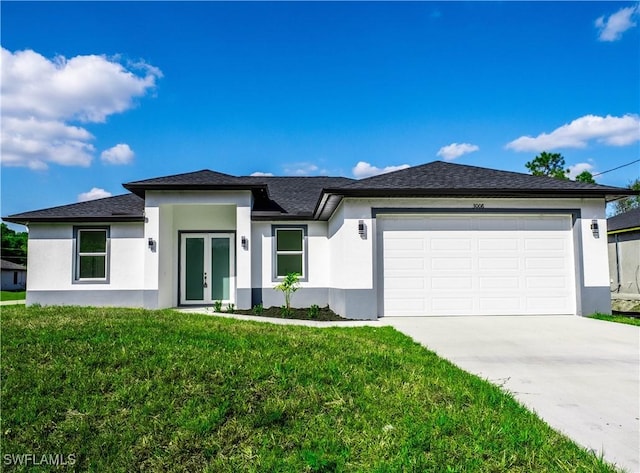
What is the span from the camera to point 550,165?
3853 cm

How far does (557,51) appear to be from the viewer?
12859 millimetres

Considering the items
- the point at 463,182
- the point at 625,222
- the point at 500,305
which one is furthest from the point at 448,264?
the point at 625,222

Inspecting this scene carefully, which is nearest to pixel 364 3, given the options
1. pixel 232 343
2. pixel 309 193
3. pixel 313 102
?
pixel 313 102

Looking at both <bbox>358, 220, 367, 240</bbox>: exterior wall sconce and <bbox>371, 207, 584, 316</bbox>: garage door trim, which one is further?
<bbox>371, 207, 584, 316</bbox>: garage door trim

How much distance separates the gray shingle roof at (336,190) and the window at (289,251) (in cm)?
61

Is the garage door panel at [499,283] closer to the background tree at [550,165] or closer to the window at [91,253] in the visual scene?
the window at [91,253]

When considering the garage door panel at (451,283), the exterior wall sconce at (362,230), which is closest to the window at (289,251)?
the exterior wall sconce at (362,230)

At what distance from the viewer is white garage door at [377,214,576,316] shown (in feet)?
33.3

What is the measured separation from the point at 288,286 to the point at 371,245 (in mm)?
3160

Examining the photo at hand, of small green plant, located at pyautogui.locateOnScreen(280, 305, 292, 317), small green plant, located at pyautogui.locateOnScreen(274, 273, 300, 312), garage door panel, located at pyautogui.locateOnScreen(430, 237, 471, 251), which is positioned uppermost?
garage door panel, located at pyautogui.locateOnScreen(430, 237, 471, 251)

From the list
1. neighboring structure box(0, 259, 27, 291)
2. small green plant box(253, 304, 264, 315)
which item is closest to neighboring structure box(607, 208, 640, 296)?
small green plant box(253, 304, 264, 315)

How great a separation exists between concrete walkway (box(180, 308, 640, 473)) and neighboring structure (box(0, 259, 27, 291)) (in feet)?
143

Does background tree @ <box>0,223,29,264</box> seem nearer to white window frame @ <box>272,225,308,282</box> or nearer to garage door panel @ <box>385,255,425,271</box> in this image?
white window frame @ <box>272,225,308,282</box>

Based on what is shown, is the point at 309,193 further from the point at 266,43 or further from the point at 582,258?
the point at 582,258
